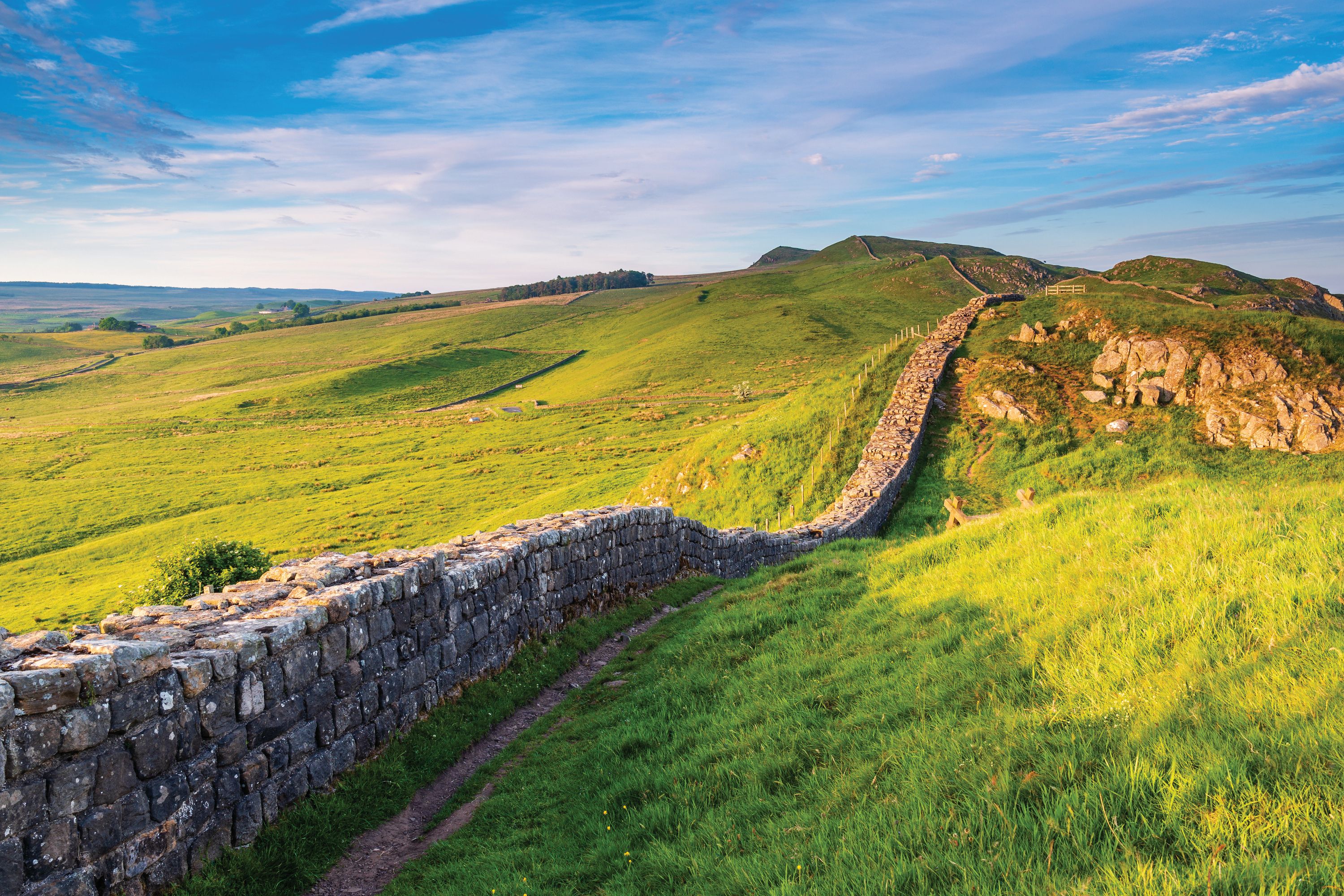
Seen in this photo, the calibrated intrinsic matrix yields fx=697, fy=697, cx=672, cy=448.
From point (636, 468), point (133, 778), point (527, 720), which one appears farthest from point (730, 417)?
point (133, 778)

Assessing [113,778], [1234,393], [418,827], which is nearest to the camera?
[113,778]

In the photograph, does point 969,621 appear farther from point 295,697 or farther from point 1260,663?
point 295,697

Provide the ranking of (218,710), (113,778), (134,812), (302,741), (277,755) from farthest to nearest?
1. (302,741)
2. (277,755)
3. (218,710)
4. (134,812)
5. (113,778)

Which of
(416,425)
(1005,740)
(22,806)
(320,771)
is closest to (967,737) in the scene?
(1005,740)

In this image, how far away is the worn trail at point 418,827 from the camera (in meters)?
7.50

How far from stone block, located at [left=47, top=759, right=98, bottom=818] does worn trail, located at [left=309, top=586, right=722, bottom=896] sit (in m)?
2.40

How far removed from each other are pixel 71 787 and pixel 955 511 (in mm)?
22219

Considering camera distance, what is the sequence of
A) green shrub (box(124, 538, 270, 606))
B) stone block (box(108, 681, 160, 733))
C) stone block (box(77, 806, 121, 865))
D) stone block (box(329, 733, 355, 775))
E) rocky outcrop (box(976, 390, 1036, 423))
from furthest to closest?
rocky outcrop (box(976, 390, 1036, 423)) → green shrub (box(124, 538, 270, 606)) → stone block (box(329, 733, 355, 775)) → stone block (box(108, 681, 160, 733)) → stone block (box(77, 806, 121, 865))

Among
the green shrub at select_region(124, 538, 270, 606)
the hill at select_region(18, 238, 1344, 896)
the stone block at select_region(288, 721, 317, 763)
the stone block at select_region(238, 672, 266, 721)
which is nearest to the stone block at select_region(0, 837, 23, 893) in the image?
the hill at select_region(18, 238, 1344, 896)

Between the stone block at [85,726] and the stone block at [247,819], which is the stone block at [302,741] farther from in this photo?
the stone block at [85,726]

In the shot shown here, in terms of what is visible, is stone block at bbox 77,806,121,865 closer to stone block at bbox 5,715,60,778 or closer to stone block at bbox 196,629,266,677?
stone block at bbox 5,715,60,778

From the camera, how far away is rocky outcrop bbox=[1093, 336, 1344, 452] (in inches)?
1085

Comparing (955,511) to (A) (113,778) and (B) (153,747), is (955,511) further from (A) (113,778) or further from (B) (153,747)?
(A) (113,778)

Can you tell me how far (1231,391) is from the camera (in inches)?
1187
